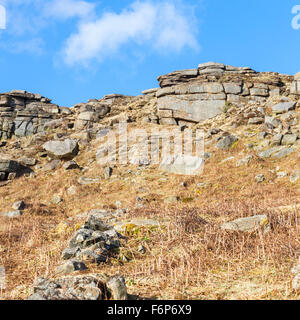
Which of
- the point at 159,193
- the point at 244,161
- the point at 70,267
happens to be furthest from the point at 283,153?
the point at 70,267

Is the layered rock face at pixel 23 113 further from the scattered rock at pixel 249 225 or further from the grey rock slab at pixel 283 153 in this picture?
the scattered rock at pixel 249 225

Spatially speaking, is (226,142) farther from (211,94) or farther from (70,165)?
(70,165)

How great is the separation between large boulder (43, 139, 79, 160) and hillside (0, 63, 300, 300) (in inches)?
4.2

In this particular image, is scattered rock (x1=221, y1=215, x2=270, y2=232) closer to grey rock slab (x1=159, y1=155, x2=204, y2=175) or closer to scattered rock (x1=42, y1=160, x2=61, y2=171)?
grey rock slab (x1=159, y1=155, x2=204, y2=175)

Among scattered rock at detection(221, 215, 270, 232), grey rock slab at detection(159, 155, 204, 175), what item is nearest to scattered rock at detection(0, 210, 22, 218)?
grey rock slab at detection(159, 155, 204, 175)

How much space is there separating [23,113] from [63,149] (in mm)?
12810

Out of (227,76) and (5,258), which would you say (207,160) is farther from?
(227,76)

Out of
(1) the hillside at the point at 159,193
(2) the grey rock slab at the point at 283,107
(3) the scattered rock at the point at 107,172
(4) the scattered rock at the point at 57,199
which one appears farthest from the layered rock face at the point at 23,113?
(2) the grey rock slab at the point at 283,107

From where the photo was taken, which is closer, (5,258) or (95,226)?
(5,258)

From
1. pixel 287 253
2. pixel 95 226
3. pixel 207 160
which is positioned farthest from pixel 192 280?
pixel 207 160

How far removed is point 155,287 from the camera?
404 centimetres

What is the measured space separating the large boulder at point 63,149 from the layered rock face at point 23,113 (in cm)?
897

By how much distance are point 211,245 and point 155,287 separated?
5.44 ft

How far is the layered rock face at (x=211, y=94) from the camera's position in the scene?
1001 inches
